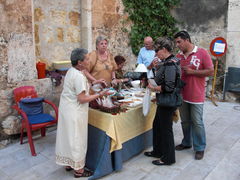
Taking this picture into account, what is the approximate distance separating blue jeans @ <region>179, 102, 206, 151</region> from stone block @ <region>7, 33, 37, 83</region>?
2486 millimetres

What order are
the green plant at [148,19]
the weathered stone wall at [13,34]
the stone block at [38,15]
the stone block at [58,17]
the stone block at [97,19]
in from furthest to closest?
the green plant at [148,19] → the stone block at [97,19] → the stone block at [58,17] → the stone block at [38,15] → the weathered stone wall at [13,34]

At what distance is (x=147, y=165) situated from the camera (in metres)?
3.22

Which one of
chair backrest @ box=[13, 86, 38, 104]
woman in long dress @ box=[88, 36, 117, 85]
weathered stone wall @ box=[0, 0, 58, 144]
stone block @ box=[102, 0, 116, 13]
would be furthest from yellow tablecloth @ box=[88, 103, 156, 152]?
stone block @ box=[102, 0, 116, 13]

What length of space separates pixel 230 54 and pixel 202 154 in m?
3.76

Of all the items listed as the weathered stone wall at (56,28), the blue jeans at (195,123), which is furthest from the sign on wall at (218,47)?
the weathered stone wall at (56,28)

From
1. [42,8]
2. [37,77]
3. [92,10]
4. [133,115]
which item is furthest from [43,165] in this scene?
[92,10]

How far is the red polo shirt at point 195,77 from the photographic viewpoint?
3197 millimetres

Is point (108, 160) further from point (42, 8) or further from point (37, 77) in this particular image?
point (42, 8)

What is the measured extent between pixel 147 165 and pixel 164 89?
1025mm

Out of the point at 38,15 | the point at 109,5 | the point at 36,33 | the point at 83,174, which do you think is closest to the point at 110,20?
the point at 109,5

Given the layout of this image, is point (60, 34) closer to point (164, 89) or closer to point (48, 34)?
point (48, 34)

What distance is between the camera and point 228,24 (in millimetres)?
6238


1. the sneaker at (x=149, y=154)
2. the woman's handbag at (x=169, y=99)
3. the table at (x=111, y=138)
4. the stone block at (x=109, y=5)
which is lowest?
the sneaker at (x=149, y=154)

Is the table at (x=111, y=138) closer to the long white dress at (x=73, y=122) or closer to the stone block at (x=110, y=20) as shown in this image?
the long white dress at (x=73, y=122)
